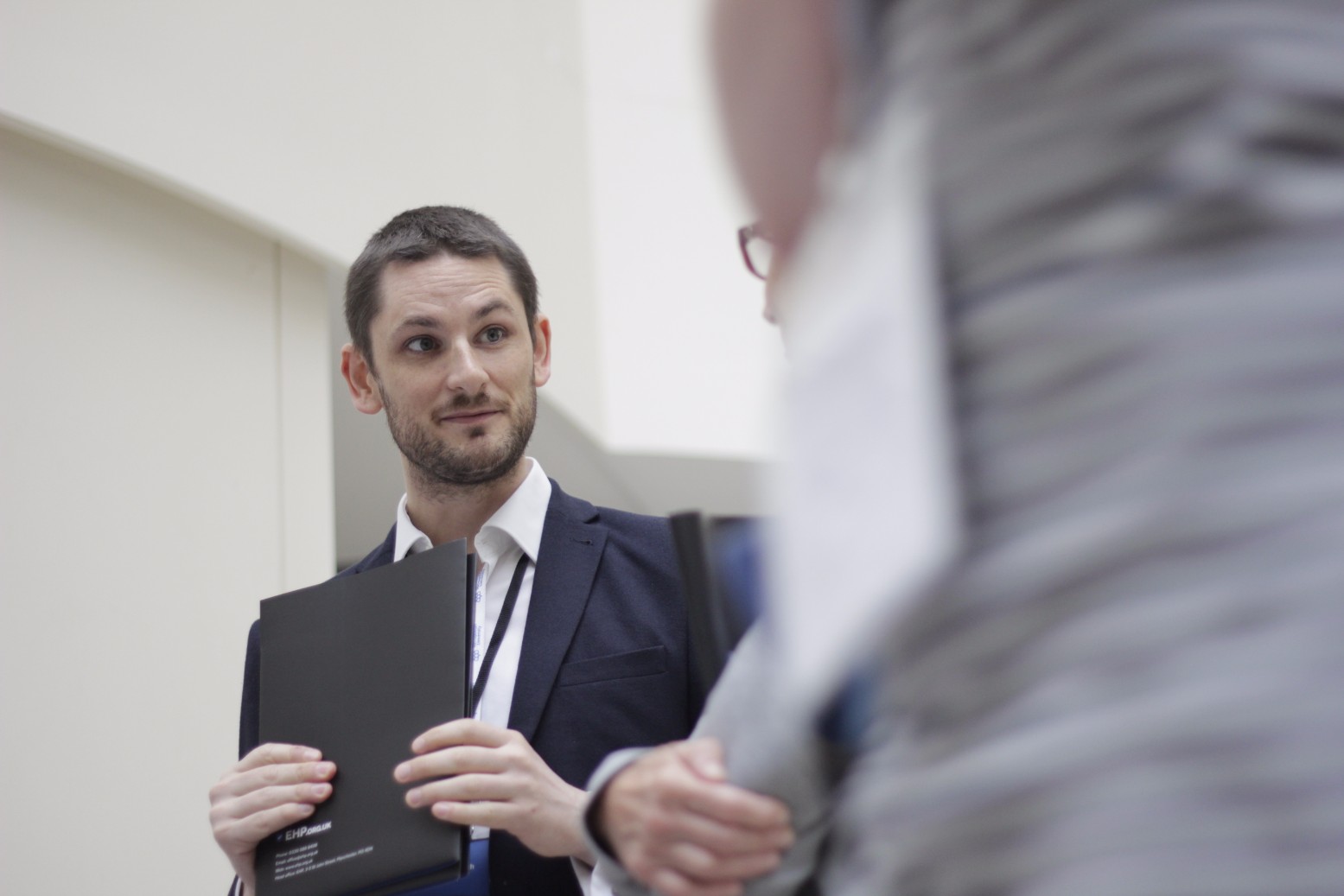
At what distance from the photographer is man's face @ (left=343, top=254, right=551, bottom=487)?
2242mm

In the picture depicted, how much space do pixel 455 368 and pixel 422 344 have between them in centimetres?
12

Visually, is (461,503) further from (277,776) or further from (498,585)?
(277,776)

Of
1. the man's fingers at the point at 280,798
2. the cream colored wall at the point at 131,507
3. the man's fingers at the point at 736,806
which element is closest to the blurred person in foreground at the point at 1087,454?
the man's fingers at the point at 736,806

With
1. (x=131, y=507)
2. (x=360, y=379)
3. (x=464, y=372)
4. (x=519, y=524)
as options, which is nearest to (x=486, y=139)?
(x=131, y=507)

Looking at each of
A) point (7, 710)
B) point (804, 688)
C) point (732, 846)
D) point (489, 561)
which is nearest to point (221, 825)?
point (489, 561)

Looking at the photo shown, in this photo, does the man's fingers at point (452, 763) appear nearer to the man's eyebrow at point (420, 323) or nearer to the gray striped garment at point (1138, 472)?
the man's eyebrow at point (420, 323)

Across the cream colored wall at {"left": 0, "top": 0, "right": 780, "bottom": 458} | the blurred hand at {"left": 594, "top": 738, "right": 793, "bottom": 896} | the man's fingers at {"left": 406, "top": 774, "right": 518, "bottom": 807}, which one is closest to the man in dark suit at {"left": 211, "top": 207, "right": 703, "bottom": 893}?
the man's fingers at {"left": 406, "top": 774, "right": 518, "bottom": 807}

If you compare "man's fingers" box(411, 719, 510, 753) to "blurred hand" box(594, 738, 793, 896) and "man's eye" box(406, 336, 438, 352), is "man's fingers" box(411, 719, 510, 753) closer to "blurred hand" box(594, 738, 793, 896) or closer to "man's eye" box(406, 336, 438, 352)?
"blurred hand" box(594, 738, 793, 896)

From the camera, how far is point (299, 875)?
1656mm

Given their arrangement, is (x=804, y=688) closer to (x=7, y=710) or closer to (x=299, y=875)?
(x=299, y=875)

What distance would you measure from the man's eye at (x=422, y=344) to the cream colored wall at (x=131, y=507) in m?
1.58

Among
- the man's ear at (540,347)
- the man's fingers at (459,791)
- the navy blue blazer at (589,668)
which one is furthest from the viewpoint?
the man's ear at (540,347)

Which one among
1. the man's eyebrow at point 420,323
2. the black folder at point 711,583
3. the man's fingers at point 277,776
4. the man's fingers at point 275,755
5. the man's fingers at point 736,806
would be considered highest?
the man's eyebrow at point 420,323

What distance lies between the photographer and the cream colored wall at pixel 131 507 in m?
3.20
